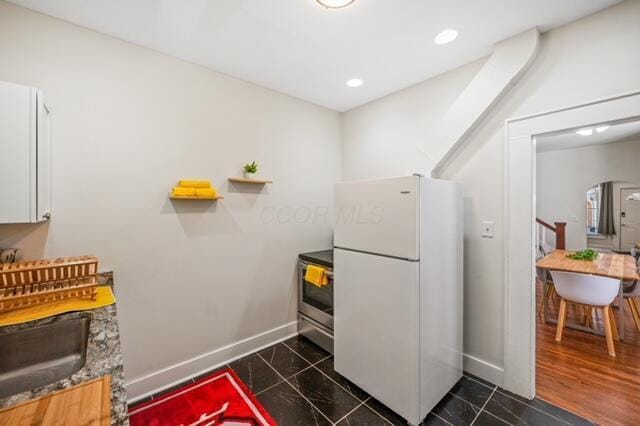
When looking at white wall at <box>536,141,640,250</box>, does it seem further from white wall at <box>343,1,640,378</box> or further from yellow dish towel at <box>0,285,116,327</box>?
yellow dish towel at <box>0,285,116,327</box>

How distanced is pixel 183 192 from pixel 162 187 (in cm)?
18

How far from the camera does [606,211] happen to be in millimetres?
6547

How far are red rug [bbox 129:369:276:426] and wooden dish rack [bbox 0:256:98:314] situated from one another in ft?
3.15

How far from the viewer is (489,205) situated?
84.0 inches

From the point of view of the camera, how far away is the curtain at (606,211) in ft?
20.9

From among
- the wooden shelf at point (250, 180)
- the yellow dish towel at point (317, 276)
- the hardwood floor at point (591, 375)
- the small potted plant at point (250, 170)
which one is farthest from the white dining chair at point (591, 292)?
the small potted plant at point (250, 170)

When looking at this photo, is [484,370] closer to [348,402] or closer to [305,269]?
[348,402]

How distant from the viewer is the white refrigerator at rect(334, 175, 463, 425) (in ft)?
5.59

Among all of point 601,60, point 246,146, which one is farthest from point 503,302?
point 246,146

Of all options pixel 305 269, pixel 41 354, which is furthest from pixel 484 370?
pixel 41 354

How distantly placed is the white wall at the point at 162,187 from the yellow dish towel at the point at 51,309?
0.44m

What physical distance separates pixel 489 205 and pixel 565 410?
1.48 meters

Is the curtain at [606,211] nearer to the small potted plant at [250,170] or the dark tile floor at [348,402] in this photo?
the dark tile floor at [348,402]

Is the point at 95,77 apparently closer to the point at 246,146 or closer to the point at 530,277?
the point at 246,146
